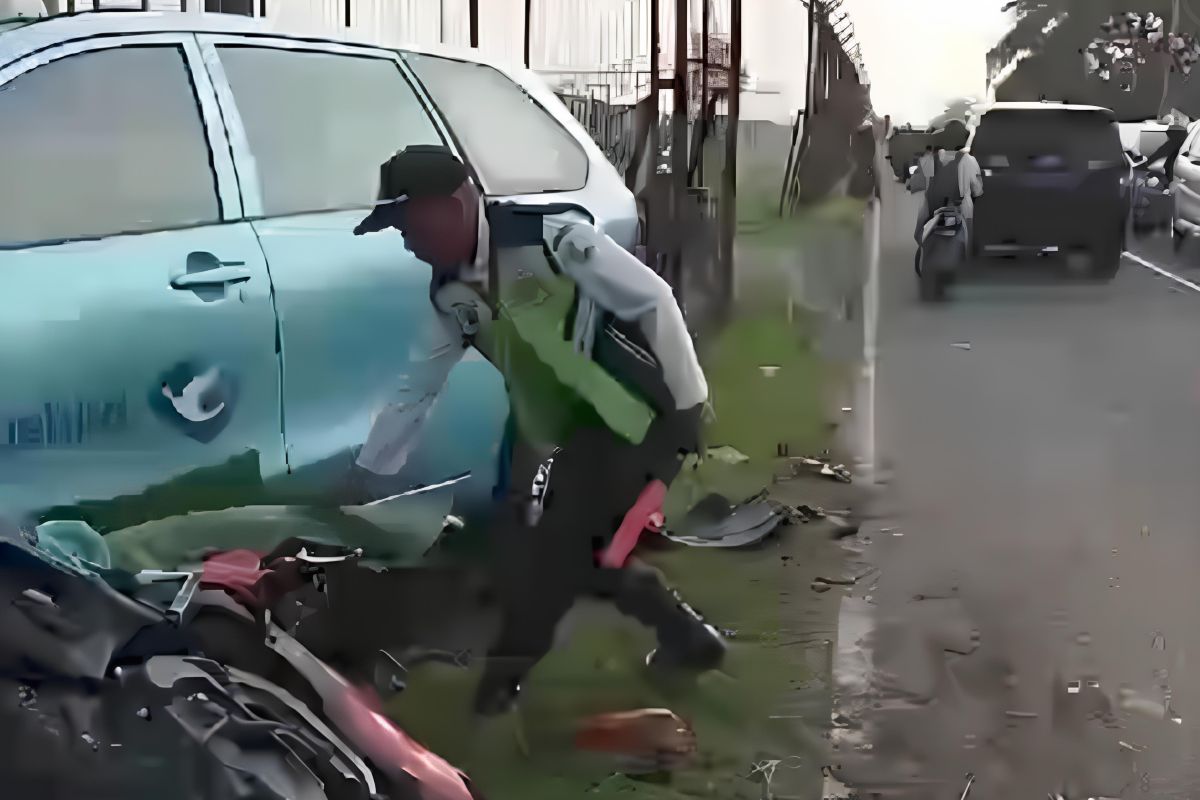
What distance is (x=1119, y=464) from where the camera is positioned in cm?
344

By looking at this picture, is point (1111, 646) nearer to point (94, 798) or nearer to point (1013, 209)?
point (1013, 209)

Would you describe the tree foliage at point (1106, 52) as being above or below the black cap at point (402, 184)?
above

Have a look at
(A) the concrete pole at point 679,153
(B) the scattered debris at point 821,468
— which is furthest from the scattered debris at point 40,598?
(B) the scattered debris at point 821,468

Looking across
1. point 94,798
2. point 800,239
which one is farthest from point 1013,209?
point 94,798

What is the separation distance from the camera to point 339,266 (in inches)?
121

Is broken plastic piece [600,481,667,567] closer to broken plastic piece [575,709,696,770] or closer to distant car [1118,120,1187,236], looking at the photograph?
broken plastic piece [575,709,696,770]

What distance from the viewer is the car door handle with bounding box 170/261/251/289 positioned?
2900 millimetres

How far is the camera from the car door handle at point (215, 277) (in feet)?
9.52

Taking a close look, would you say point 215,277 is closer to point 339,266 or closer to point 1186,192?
point 339,266

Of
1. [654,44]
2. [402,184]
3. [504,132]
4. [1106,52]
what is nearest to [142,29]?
[402,184]

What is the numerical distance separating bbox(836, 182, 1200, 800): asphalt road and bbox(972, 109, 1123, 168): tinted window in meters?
0.28

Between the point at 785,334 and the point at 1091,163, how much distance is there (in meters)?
1.04

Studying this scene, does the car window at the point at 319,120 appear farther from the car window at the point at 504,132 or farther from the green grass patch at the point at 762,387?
the green grass patch at the point at 762,387

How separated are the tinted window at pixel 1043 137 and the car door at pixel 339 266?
1475 mm
